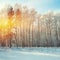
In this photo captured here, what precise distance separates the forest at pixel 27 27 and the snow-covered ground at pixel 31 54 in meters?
0.06

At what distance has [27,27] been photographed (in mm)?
2783

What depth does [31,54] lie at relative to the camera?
2727 millimetres

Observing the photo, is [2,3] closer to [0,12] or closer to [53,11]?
[0,12]

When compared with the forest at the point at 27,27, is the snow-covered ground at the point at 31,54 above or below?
below

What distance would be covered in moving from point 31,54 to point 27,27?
381mm

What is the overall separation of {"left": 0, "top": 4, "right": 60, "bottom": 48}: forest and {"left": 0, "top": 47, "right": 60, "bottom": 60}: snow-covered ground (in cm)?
6

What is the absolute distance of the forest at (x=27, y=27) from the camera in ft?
8.91

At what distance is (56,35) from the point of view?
270cm

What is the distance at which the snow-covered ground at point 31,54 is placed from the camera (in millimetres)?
2670

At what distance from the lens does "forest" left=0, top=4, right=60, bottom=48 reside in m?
2.72

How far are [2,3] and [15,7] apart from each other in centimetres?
21

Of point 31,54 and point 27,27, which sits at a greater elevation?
point 27,27

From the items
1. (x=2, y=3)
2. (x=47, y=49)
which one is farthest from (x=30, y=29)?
(x=2, y=3)

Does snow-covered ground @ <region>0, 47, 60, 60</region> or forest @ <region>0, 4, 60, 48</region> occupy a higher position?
forest @ <region>0, 4, 60, 48</region>
